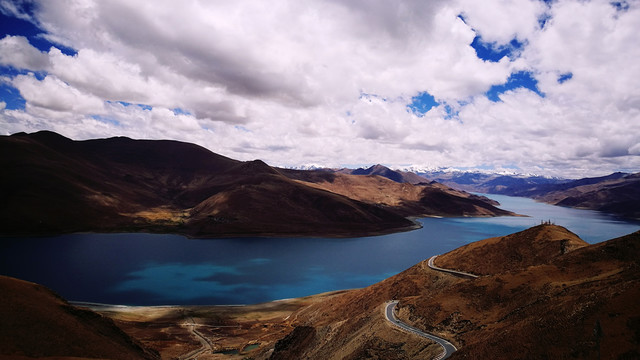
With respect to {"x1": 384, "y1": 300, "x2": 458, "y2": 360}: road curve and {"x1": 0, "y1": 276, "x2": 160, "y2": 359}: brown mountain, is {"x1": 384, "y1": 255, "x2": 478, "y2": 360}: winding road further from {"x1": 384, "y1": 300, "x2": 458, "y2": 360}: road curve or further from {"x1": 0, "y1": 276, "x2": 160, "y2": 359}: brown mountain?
{"x1": 0, "y1": 276, "x2": 160, "y2": 359}: brown mountain

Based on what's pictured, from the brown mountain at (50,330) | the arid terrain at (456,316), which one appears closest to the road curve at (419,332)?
the arid terrain at (456,316)

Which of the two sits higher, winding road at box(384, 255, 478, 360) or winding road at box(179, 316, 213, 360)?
winding road at box(384, 255, 478, 360)

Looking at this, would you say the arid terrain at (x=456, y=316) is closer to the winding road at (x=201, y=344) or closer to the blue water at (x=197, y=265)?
the winding road at (x=201, y=344)

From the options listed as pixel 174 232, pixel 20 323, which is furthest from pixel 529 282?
pixel 174 232

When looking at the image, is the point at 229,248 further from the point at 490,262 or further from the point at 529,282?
the point at 529,282

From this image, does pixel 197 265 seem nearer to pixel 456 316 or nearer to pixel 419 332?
pixel 419 332

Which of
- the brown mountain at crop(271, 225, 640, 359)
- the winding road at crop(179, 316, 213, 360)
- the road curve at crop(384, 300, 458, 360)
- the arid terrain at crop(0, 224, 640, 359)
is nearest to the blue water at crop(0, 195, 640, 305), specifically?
the arid terrain at crop(0, 224, 640, 359)
